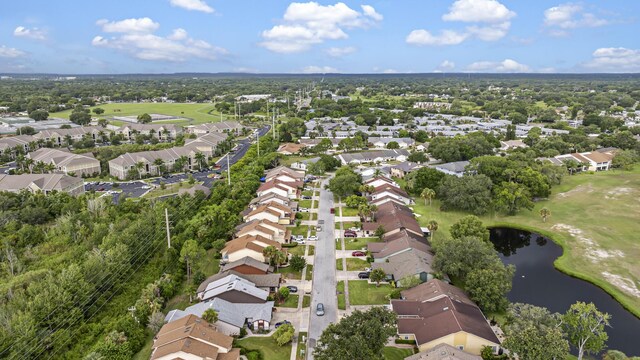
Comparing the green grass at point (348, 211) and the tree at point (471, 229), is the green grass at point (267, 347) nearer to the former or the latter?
the tree at point (471, 229)

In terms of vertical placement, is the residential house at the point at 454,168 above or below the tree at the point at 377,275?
above

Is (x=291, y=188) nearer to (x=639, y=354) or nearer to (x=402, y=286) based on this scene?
(x=402, y=286)

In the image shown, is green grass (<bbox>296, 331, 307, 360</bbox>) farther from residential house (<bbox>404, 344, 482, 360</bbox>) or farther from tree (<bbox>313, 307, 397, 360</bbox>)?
residential house (<bbox>404, 344, 482, 360</bbox>)

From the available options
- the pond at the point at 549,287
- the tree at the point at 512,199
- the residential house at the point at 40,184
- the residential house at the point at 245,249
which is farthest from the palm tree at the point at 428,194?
the residential house at the point at 40,184

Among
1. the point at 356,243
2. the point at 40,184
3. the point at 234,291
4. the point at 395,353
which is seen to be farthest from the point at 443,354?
the point at 40,184

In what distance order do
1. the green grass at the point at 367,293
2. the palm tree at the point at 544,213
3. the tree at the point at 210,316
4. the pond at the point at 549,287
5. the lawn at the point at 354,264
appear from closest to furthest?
the tree at the point at 210,316
the pond at the point at 549,287
the green grass at the point at 367,293
the lawn at the point at 354,264
the palm tree at the point at 544,213

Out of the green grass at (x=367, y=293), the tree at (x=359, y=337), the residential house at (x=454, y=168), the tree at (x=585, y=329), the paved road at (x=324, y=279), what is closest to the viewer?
the tree at (x=359, y=337)
